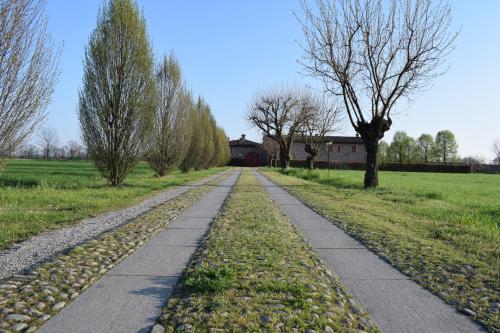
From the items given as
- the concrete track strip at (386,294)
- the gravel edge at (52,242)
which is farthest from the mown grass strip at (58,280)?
the concrete track strip at (386,294)

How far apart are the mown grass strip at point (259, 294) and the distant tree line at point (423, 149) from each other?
104504 millimetres

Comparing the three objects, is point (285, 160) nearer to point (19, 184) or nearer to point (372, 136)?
point (372, 136)

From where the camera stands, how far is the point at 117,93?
1927cm

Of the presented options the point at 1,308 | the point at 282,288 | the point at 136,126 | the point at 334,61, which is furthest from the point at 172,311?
the point at 334,61

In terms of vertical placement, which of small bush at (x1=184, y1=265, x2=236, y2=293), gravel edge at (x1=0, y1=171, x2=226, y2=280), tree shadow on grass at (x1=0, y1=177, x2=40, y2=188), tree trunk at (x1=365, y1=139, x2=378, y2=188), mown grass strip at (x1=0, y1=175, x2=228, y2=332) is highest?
tree trunk at (x1=365, y1=139, x2=378, y2=188)

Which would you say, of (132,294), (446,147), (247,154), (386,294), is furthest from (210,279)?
(446,147)

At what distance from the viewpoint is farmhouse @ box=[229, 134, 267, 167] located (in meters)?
109

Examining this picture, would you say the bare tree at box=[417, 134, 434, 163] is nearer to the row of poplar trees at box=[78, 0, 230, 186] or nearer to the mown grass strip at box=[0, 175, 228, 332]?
the row of poplar trees at box=[78, 0, 230, 186]

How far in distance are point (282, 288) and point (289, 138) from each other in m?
51.7

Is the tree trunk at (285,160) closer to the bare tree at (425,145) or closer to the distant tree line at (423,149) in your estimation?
the distant tree line at (423,149)

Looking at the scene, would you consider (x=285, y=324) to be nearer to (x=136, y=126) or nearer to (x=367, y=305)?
(x=367, y=305)

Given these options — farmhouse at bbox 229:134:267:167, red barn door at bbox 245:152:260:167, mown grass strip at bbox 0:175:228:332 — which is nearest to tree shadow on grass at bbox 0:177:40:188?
mown grass strip at bbox 0:175:228:332

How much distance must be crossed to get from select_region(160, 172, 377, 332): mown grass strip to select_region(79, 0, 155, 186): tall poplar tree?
46.1 feet

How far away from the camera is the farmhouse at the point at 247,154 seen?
4274 inches
